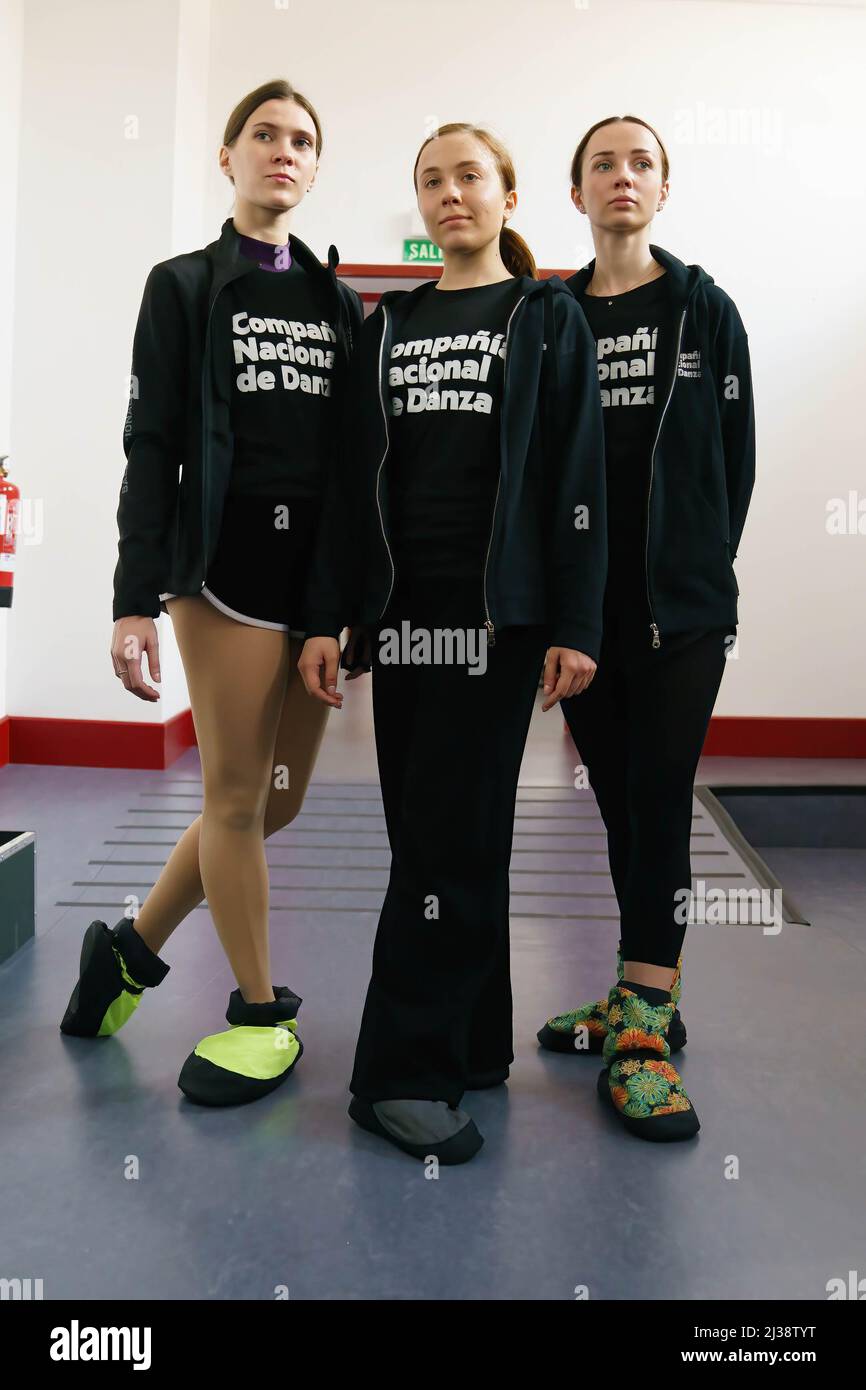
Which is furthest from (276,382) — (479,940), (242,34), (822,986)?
(242,34)

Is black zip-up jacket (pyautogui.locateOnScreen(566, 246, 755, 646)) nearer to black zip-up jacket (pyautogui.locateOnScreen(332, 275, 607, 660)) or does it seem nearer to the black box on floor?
black zip-up jacket (pyautogui.locateOnScreen(332, 275, 607, 660))

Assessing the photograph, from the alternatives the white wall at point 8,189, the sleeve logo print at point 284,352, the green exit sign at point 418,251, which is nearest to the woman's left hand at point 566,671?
the sleeve logo print at point 284,352

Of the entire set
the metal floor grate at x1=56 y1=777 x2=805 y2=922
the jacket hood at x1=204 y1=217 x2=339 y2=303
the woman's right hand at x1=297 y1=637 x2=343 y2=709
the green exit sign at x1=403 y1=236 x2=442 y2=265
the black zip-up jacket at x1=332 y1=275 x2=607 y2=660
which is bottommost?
the metal floor grate at x1=56 y1=777 x2=805 y2=922

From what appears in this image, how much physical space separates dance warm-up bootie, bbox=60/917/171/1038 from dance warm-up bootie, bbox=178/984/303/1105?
0.57 feet

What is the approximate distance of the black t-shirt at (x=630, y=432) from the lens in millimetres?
1683

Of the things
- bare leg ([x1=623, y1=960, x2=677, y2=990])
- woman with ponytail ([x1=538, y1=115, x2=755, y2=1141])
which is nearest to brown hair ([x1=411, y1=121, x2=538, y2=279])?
woman with ponytail ([x1=538, y1=115, x2=755, y2=1141])

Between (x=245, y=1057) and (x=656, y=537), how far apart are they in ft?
3.35

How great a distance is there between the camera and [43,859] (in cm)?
296

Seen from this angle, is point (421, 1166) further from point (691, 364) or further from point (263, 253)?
point (263, 253)

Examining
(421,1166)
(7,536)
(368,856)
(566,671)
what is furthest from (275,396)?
(7,536)

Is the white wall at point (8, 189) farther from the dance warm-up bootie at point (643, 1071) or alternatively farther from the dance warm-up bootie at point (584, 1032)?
the dance warm-up bootie at point (643, 1071)

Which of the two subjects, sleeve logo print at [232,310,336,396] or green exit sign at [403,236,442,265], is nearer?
sleeve logo print at [232,310,336,396]

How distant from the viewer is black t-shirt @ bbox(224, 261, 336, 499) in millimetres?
1633

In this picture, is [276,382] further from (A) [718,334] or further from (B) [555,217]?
(B) [555,217]
